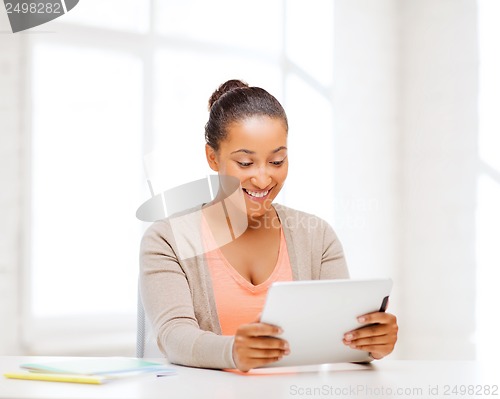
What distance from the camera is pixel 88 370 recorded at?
128 centimetres

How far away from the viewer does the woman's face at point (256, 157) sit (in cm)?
175

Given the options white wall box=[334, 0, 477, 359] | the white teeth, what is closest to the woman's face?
the white teeth

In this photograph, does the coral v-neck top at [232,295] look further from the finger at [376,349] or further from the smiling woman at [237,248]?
the finger at [376,349]

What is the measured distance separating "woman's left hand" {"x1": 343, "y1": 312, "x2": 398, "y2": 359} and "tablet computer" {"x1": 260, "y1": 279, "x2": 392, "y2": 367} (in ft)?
0.04

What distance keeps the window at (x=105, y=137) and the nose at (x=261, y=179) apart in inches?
45.0

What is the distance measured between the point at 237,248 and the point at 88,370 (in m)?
0.62

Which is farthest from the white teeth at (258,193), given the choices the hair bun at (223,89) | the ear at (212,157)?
the hair bun at (223,89)

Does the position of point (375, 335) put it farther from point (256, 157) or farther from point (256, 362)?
point (256, 157)

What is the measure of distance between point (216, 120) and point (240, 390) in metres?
0.82

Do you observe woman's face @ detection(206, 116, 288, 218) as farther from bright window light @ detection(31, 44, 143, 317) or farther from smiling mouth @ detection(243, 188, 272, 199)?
bright window light @ detection(31, 44, 143, 317)

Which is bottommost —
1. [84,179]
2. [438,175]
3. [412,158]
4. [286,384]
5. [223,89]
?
[286,384]

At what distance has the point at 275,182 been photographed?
1.79 m

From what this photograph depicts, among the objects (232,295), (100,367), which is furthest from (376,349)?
(100,367)

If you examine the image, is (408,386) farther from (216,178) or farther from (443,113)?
(443,113)
